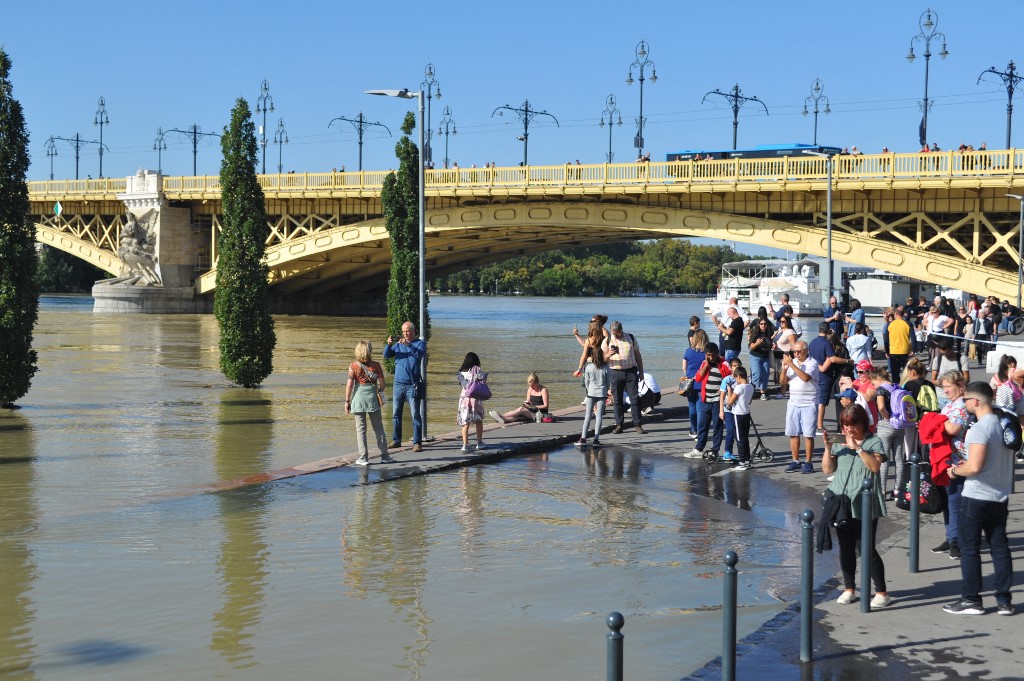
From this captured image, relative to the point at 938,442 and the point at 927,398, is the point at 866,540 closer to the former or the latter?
the point at 938,442

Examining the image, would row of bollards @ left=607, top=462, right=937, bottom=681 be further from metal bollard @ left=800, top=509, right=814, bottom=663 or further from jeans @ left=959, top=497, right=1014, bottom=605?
jeans @ left=959, top=497, right=1014, bottom=605

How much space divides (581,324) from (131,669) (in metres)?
67.0

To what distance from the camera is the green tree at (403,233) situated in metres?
28.0

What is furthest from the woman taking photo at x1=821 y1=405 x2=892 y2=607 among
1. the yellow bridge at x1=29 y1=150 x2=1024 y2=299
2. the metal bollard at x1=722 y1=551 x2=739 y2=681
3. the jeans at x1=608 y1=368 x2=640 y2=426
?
the yellow bridge at x1=29 y1=150 x2=1024 y2=299

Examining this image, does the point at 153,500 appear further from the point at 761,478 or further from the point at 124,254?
the point at 124,254

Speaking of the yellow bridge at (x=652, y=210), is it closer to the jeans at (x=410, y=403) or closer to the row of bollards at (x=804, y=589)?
the jeans at (x=410, y=403)

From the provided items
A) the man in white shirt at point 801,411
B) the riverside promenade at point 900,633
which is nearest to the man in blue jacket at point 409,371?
the man in white shirt at point 801,411

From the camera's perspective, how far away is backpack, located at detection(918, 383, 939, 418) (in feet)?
39.2

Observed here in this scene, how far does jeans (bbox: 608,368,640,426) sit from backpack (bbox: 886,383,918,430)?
19.1ft

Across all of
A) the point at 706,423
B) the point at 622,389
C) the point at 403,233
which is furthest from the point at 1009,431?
the point at 403,233

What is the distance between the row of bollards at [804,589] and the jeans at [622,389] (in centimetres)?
831

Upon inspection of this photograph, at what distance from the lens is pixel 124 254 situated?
223ft

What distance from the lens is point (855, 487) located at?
315 inches

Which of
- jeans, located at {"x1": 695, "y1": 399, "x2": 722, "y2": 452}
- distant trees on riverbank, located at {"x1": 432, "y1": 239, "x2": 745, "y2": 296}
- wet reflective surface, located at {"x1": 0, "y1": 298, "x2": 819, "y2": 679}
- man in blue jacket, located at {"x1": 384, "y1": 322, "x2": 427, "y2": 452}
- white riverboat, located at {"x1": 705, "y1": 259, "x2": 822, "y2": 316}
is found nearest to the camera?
wet reflective surface, located at {"x1": 0, "y1": 298, "x2": 819, "y2": 679}
